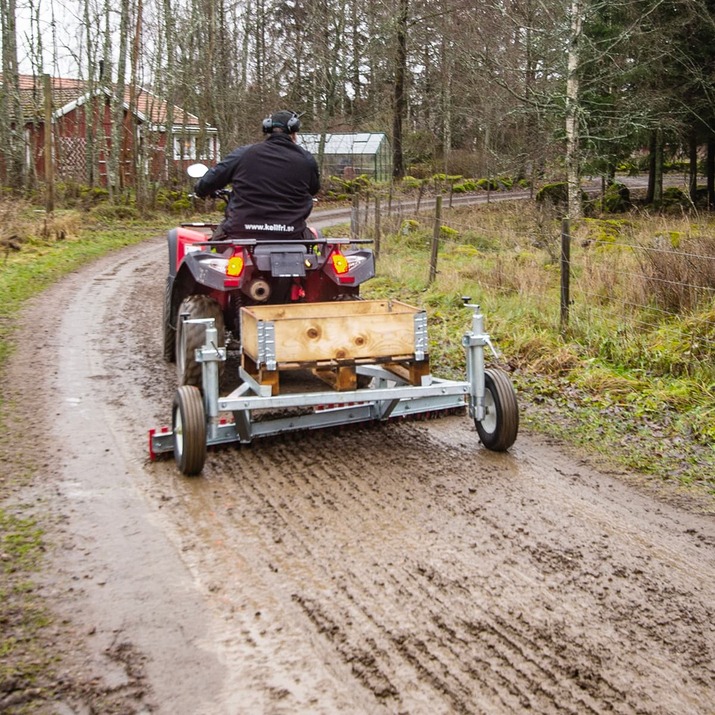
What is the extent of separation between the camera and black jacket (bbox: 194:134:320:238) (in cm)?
605

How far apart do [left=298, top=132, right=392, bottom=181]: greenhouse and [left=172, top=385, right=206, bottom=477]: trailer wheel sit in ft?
113

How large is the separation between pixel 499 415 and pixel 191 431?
Result: 6.24 feet

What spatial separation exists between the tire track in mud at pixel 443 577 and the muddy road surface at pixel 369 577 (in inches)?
0.4

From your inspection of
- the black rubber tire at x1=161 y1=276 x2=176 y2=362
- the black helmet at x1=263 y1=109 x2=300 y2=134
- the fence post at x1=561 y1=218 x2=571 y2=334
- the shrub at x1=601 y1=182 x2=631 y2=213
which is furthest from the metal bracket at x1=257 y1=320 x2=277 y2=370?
the shrub at x1=601 y1=182 x2=631 y2=213

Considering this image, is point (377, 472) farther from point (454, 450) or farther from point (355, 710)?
point (355, 710)

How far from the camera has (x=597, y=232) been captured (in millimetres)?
17172

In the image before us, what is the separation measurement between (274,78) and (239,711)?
33.4 meters

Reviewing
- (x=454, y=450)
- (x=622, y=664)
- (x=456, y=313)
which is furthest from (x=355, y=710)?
(x=456, y=313)

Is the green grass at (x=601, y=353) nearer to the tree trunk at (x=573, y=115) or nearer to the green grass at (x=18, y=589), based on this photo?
the green grass at (x=18, y=589)

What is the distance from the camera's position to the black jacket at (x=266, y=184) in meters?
6.05

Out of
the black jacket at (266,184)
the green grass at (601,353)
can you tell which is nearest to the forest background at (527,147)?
the green grass at (601,353)

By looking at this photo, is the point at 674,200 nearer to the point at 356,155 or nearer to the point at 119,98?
the point at 356,155

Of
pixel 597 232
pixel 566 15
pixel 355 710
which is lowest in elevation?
pixel 355 710

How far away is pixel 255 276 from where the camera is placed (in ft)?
19.6
